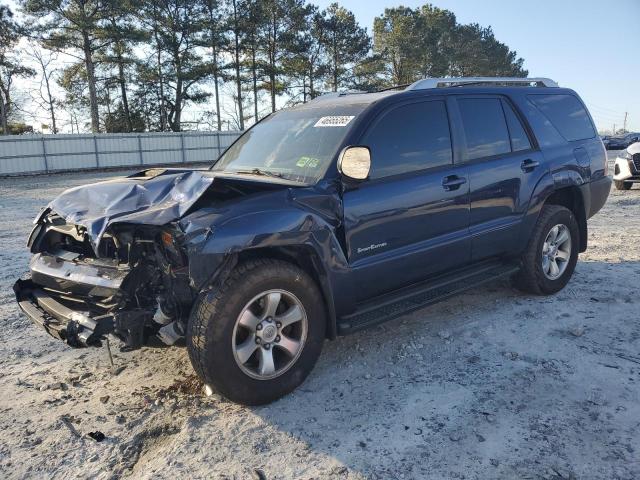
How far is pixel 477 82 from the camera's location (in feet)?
15.4

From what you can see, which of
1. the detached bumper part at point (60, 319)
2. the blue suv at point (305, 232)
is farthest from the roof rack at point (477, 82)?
the detached bumper part at point (60, 319)

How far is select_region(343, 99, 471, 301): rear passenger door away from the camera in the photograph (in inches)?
138

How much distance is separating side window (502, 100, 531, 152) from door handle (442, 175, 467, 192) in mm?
872

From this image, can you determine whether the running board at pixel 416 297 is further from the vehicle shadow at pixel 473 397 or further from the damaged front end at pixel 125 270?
the damaged front end at pixel 125 270

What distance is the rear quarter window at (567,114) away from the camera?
5.05 metres

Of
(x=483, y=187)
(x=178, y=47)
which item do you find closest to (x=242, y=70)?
(x=178, y=47)

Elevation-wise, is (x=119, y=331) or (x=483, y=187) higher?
(x=483, y=187)

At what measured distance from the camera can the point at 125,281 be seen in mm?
3021

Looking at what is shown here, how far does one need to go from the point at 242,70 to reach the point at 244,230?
38.1m

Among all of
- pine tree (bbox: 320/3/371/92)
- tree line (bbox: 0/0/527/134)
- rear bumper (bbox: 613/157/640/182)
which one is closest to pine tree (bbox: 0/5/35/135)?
tree line (bbox: 0/0/527/134)

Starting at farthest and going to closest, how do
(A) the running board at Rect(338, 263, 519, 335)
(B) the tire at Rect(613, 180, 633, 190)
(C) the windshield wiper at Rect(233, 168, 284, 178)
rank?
(B) the tire at Rect(613, 180, 633, 190) < (C) the windshield wiper at Rect(233, 168, 284, 178) < (A) the running board at Rect(338, 263, 519, 335)

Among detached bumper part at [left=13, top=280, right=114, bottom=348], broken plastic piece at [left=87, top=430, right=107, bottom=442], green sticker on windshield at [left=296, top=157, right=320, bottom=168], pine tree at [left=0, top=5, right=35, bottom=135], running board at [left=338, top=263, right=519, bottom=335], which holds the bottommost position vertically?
broken plastic piece at [left=87, top=430, right=107, bottom=442]

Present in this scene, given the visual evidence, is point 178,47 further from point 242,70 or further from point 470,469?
point 470,469

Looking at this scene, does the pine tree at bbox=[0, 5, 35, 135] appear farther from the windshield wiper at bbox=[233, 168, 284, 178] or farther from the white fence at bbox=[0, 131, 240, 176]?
the windshield wiper at bbox=[233, 168, 284, 178]
